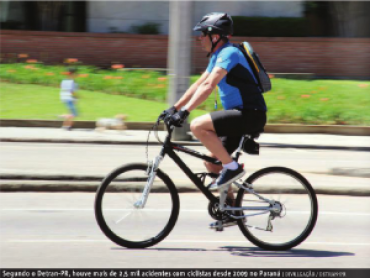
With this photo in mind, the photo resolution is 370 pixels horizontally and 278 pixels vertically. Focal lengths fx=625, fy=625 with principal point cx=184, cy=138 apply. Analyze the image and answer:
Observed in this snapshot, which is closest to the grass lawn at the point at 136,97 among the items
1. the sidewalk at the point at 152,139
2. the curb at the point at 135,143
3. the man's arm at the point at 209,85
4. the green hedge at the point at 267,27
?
the sidewalk at the point at 152,139

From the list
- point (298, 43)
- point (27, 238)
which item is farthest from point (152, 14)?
point (27, 238)

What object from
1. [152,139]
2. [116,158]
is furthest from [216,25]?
[152,139]

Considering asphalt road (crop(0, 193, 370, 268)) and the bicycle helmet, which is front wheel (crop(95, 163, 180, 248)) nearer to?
asphalt road (crop(0, 193, 370, 268))

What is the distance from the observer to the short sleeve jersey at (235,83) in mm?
4910

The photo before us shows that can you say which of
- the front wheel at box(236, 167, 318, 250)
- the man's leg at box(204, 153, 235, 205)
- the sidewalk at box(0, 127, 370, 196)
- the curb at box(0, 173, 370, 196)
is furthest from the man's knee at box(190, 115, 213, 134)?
the sidewalk at box(0, 127, 370, 196)

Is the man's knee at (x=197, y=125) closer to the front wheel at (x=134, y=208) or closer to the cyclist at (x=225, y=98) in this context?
the cyclist at (x=225, y=98)

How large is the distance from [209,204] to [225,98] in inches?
35.1

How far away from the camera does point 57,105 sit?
58.6ft

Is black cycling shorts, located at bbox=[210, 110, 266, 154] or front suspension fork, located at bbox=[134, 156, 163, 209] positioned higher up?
black cycling shorts, located at bbox=[210, 110, 266, 154]

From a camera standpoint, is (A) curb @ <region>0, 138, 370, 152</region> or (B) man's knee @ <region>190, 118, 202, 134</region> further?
(A) curb @ <region>0, 138, 370, 152</region>

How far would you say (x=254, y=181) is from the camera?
526 cm

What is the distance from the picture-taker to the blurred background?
60.2 feet

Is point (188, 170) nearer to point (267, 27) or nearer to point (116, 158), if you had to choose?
point (116, 158)

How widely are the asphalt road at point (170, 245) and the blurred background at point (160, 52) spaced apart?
1048 cm
